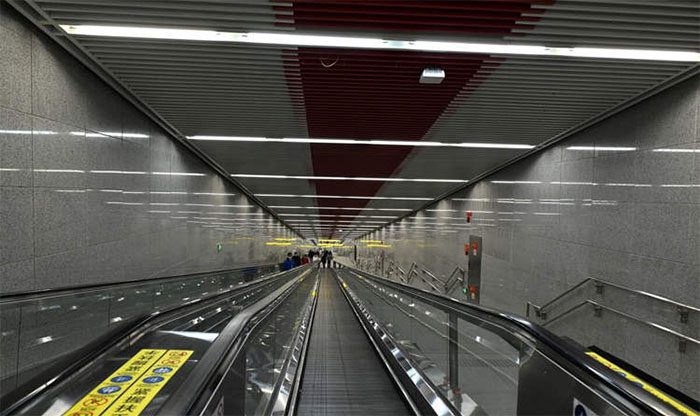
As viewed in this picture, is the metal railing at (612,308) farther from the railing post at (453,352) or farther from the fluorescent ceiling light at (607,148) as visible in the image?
the railing post at (453,352)

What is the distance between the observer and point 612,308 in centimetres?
667

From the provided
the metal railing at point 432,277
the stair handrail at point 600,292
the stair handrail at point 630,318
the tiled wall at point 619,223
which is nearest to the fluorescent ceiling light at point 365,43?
the tiled wall at point 619,223

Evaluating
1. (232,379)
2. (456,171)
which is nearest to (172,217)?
(456,171)

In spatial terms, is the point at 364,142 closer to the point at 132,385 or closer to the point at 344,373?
the point at 344,373

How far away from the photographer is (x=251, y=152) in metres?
10.3

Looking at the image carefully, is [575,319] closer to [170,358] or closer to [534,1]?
[534,1]

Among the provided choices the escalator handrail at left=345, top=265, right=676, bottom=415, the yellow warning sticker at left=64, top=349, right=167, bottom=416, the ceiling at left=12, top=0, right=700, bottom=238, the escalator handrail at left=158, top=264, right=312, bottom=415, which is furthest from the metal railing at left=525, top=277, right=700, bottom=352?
the yellow warning sticker at left=64, top=349, right=167, bottom=416

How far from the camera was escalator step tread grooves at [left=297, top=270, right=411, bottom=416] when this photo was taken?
4273mm

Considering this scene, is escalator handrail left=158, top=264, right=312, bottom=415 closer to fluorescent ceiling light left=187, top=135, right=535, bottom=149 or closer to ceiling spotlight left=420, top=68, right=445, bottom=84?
ceiling spotlight left=420, top=68, right=445, bottom=84

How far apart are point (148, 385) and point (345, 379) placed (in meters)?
3.33

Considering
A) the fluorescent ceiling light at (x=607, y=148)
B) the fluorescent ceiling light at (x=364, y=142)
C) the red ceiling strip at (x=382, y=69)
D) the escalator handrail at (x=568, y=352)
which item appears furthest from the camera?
the fluorescent ceiling light at (x=364, y=142)

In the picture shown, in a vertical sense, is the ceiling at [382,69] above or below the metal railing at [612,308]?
above

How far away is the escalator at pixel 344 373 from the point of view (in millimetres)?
1862

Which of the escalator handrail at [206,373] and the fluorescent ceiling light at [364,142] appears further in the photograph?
the fluorescent ceiling light at [364,142]
